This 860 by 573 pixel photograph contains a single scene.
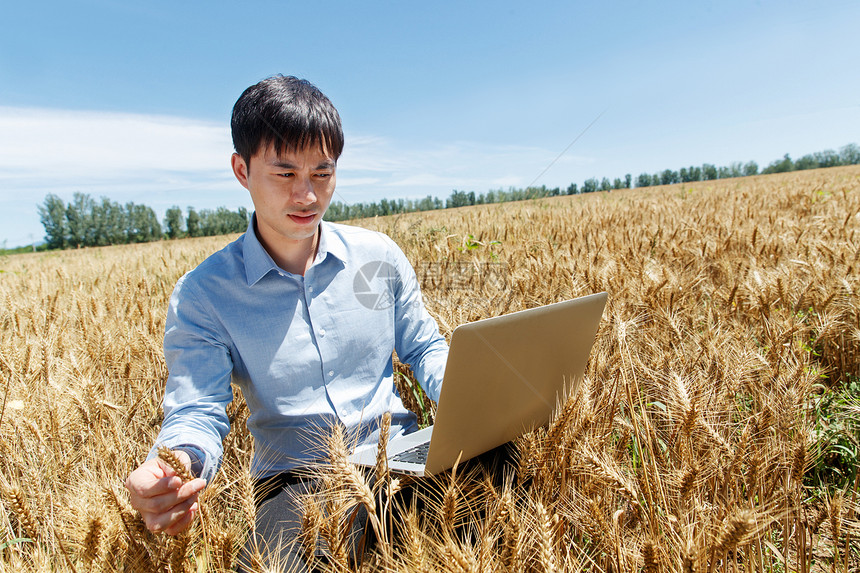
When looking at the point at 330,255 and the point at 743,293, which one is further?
the point at 743,293

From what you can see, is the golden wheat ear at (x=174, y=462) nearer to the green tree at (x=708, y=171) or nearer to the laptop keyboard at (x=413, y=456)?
the laptop keyboard at (x=413, y=456)

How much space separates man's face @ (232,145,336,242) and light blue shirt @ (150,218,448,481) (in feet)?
0.48

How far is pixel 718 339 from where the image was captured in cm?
180

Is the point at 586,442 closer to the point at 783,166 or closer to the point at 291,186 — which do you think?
the point at 291,186

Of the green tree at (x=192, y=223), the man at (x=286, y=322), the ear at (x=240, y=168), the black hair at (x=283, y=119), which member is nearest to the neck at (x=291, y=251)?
the man at (x=286, y=322)

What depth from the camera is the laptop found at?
969mm

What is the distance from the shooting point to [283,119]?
4.31ft

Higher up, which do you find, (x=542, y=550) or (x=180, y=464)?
(x=180, y=464)

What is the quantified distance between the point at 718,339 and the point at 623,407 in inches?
17.4

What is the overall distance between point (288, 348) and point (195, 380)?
0.89 ft

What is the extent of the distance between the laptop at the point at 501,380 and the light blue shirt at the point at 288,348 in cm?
25

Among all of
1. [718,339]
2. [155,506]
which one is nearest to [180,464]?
[155,506]

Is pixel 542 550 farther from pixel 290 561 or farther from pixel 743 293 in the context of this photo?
pixel 743 293

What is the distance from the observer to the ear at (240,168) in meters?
1.45
